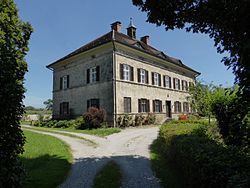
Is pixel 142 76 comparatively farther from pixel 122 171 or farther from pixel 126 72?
pixel 122 171

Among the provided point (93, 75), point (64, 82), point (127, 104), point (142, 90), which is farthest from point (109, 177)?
point (64, 82)

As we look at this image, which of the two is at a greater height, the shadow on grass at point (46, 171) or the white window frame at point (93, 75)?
the white window frame at point (93, 75)

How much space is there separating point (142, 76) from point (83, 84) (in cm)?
671

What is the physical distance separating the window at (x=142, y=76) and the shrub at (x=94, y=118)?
6.46 meters

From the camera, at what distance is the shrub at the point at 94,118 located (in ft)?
61.9

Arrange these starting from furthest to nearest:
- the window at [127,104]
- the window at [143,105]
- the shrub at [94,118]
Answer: the window at [143,105], the window at [127,104], the shrub at [94,118]

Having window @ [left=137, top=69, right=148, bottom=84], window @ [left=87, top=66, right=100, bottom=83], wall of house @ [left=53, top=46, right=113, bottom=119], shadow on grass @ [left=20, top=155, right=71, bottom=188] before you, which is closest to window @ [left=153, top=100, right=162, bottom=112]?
window @ [left=137, top=69, right=148, bottom=84]

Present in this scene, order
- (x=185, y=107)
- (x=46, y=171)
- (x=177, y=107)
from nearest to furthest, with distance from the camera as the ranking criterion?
(x=46, y=171), (x=177, y=107), (x=185, y=107)

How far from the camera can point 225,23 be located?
3.66 metres

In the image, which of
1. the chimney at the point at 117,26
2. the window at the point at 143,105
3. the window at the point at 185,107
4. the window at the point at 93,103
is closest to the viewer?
the window at the point at 93,103

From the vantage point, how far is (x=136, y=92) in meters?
22.6

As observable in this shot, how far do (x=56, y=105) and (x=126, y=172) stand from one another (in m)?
22.9

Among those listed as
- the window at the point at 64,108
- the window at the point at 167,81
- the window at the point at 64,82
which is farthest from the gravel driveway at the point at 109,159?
the window at the point at 167,81

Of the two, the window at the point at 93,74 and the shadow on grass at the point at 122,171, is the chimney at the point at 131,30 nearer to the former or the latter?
the window at the point at 93,74
